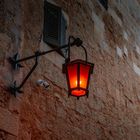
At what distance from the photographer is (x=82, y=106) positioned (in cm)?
545

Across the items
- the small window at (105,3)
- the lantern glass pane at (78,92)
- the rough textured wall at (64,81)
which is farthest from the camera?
the small window at (105,3)

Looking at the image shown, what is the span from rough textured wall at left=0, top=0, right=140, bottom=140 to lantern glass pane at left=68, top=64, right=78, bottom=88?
0.54 meters

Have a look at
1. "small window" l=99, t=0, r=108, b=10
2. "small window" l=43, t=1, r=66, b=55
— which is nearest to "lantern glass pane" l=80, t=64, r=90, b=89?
"small window" l=43, t=1, r=66, b=55

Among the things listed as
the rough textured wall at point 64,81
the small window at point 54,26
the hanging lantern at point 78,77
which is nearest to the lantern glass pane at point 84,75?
the hanging lantern at point 78,77

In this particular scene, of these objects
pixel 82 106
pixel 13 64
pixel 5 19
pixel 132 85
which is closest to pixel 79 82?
pixel 13 64

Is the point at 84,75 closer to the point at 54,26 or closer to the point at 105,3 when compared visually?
the point at 54,26

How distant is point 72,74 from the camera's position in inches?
163

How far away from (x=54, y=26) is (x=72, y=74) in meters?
1.47

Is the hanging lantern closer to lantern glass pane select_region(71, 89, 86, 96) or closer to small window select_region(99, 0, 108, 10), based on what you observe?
lantern glass pane select_region(71, 89, 86, 96)

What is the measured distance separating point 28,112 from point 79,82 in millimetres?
730

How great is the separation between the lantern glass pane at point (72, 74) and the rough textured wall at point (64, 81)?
0.54 metres

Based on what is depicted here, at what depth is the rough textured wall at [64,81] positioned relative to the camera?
4.23m

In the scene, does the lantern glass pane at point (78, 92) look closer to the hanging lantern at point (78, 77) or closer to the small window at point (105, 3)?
the hanging lantern at point (78, 77)

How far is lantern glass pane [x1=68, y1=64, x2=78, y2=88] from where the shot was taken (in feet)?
13.5
